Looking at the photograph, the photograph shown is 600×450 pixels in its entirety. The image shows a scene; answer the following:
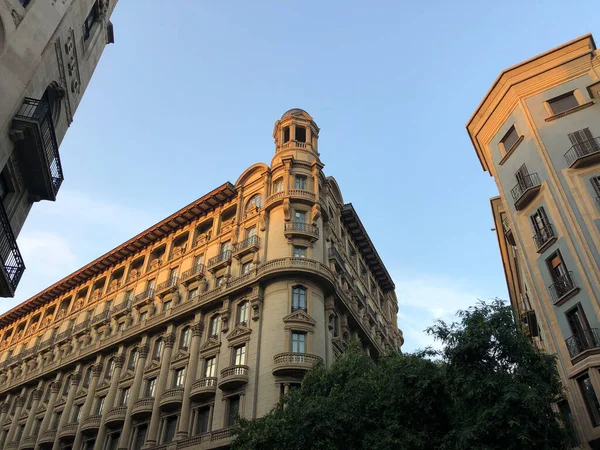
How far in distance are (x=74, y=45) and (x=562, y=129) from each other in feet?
71.1

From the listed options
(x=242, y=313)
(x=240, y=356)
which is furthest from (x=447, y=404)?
(x=242, y=313)

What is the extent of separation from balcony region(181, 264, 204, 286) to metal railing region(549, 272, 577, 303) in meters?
25.5

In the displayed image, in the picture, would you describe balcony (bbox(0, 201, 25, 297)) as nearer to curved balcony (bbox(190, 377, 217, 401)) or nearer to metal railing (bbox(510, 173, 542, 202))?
curved balcony (bbox(190, 377, 217, 401))

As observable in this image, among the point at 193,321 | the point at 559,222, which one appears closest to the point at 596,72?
the point at 559,222

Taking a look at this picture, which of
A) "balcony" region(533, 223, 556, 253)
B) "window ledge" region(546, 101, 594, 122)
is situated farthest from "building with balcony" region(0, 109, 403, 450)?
"window ledge" region(546, 101, 594, 122)

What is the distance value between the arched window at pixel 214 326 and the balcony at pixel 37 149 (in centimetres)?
1839

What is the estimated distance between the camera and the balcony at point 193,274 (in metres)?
38.9

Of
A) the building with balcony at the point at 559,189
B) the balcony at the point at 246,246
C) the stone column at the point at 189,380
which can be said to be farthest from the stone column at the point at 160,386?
the building with balcony at the point at 559,189

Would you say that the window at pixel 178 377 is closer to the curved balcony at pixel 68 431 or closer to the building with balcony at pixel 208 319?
the building with balcony at pixel 208 319

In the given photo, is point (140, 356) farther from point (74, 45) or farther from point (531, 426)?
point (531, 426)

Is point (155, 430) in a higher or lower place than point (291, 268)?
lower

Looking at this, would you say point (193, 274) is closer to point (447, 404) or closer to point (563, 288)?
point (447, 404)

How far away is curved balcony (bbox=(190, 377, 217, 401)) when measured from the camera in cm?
3012

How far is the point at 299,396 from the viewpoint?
20.4 m
